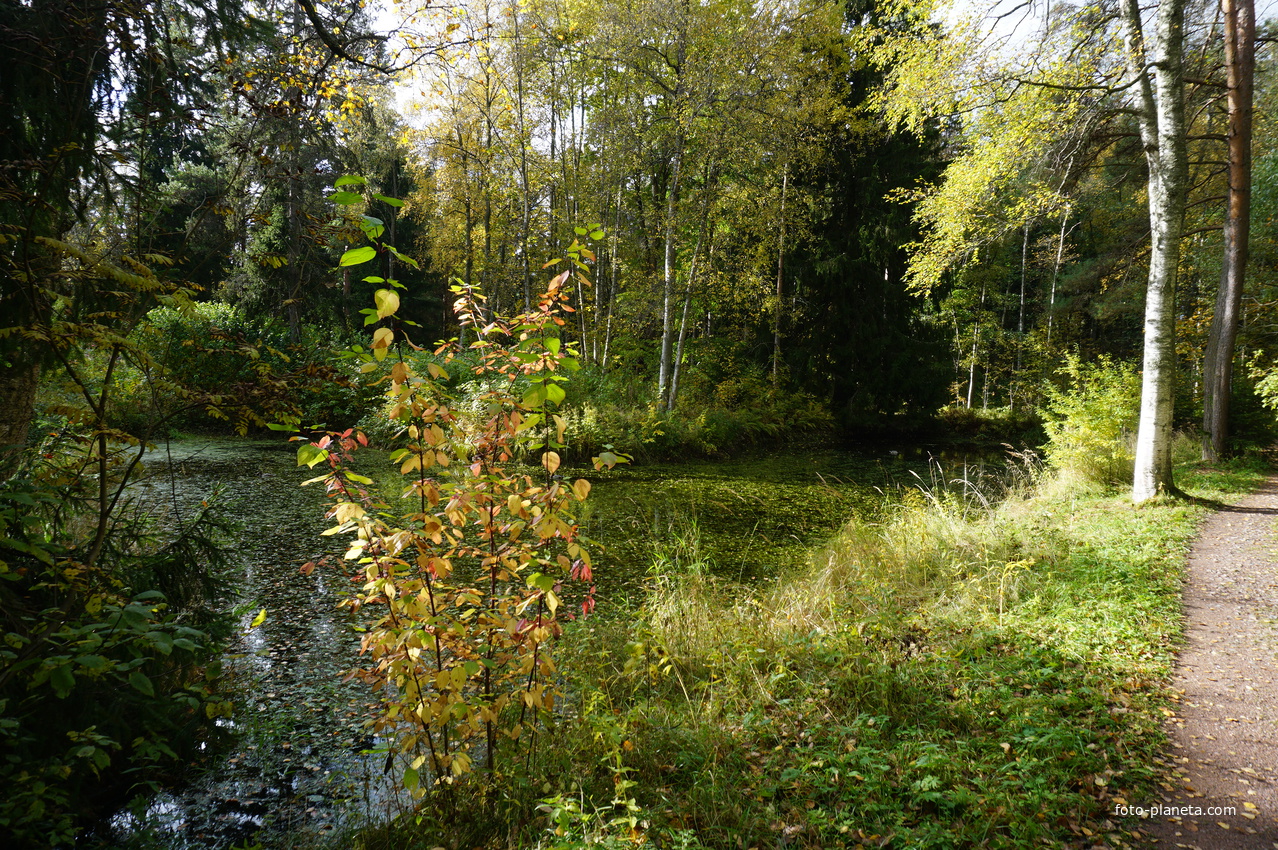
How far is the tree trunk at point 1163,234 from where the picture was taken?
6.28m

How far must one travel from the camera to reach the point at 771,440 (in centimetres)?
1552

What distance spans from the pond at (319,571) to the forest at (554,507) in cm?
3

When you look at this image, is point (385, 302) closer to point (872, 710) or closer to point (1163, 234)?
point (872, 710)

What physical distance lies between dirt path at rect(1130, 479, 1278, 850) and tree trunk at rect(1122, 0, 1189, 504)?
1840mm

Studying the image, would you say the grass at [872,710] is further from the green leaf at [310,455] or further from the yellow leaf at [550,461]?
the green leaf at [310,455]

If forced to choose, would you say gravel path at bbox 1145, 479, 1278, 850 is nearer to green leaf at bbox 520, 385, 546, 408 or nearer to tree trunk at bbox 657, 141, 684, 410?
green leaf at bbox 520, 385, 546, 408

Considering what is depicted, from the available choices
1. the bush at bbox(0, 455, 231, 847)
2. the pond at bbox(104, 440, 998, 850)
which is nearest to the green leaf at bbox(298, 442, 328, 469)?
the bush at bbox(0, 455, 231, 847)

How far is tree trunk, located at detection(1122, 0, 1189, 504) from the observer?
628 cm

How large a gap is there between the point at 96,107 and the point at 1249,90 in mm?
12325

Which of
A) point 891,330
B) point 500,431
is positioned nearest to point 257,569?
point 500,431

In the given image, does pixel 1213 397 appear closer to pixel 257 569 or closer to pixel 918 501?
pixel 918 501

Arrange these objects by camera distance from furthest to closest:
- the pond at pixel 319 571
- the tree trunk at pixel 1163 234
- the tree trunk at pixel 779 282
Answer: the tree trunk at pixel 779 282, the tree trunk at pixel 1163 234, the pond at pixel 319 571

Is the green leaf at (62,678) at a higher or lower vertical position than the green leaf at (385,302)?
lower

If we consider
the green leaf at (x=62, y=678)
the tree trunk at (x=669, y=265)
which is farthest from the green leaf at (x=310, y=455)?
the tree trunk at (x=669, y=265)
